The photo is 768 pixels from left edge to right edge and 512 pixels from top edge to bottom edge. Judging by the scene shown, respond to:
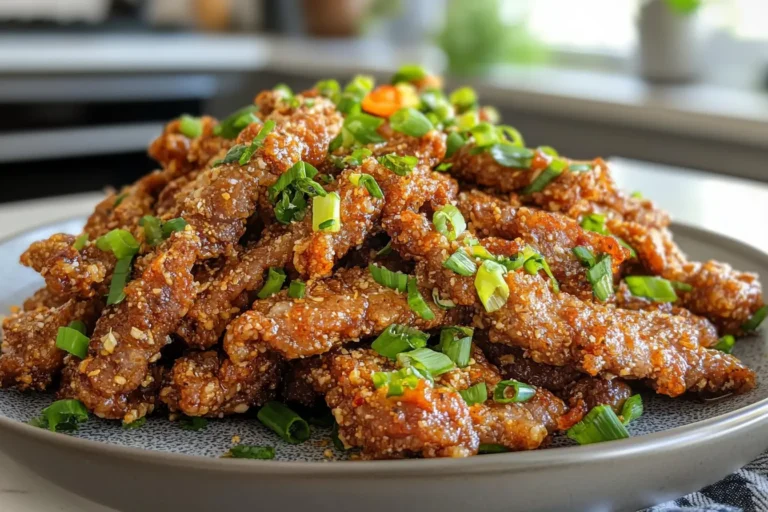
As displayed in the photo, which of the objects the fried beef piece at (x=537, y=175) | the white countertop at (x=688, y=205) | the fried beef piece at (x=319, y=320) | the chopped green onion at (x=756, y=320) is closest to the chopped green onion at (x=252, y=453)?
the fried beef piece at (x=319, y=320)

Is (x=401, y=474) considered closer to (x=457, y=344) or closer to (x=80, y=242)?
(x=457, y=344)

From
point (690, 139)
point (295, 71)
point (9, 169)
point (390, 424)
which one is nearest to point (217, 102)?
point (295, 71)

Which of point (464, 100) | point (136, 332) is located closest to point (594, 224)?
point (464, 100)

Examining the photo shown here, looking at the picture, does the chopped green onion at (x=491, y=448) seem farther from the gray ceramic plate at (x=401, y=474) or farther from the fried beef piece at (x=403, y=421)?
the gray ceramic plate at (x=401, y=474)

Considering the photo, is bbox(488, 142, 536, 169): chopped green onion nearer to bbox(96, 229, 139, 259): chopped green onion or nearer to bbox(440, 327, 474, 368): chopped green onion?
bbox(440, 327, 474, 368): chopped green onion

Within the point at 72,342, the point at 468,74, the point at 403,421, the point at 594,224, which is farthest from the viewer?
the point at 468,74

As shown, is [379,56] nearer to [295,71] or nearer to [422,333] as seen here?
[295,71]

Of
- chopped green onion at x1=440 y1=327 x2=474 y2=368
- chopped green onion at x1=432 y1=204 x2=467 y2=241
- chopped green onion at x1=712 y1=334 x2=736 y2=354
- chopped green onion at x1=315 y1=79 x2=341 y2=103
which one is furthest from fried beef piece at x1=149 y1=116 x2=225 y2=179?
chopped green onion at x1=712 y1=334 x2=736 y2=354
